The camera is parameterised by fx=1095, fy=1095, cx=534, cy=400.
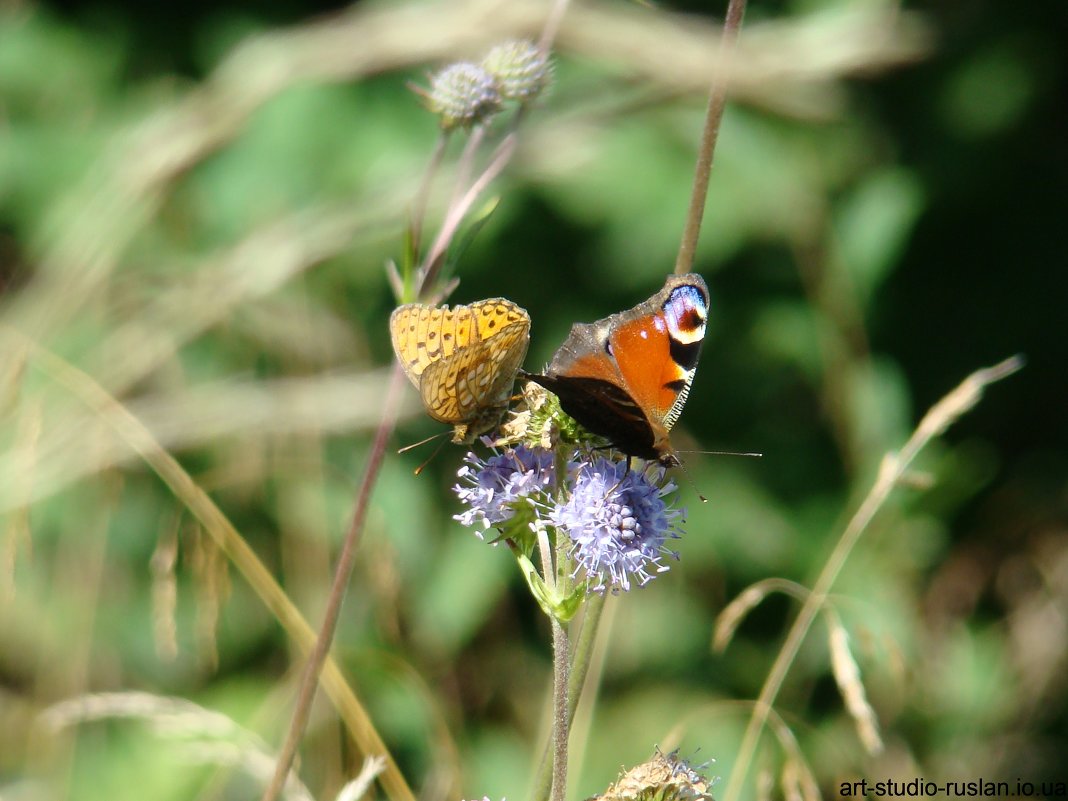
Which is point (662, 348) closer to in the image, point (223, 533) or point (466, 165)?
point (466, 165)

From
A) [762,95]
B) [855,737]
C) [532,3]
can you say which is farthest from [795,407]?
[532,3]

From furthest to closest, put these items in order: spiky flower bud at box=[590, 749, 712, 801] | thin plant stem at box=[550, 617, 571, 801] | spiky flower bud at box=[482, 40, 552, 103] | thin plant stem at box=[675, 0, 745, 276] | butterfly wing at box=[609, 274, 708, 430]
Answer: spiky flower bud at box=[482, 40, 552, 103]
butterfly wing at box=[609, 274, 708, 430]
thin plant stem at box=[675, 0, 745, 276]
spiky flower bud at box=[590, 749, 712, 801]
thin plant stem at box=[550, 617, 571, 801]

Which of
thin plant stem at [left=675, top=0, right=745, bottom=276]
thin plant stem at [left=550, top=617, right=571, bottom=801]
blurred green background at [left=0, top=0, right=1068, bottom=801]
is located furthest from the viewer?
blurred green background at [left=0, top=0, right=1068, bottom=801]

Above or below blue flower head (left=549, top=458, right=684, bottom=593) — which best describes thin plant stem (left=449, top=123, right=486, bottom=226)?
above

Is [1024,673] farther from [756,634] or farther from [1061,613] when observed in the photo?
[756,634]

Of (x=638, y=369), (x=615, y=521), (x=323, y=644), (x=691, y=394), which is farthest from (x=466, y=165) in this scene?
(x=691, y=394)

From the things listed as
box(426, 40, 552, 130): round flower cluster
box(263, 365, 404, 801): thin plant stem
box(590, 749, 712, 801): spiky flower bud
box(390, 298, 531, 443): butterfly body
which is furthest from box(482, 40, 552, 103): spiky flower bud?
box(590, 749, 712, 801): spiky flower bud

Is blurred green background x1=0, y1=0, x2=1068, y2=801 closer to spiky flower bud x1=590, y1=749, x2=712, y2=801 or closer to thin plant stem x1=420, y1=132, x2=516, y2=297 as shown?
thin plant stem x1=420, y1=132, x2=516, y2=297
